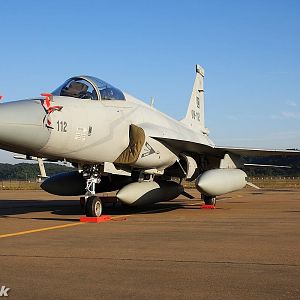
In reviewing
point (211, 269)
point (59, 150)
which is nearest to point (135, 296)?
point (211, 269)

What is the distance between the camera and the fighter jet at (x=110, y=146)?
9.45m

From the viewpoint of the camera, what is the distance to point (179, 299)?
3881 millimetres

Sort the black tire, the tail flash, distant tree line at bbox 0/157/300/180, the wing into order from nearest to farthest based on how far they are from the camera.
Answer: the wing → the black tire → the tail flash → distant tree line at bbox 0/157/300/180

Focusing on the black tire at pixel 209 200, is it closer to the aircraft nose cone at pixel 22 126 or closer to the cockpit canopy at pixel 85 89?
the cockpit canopy at pixel 85 89

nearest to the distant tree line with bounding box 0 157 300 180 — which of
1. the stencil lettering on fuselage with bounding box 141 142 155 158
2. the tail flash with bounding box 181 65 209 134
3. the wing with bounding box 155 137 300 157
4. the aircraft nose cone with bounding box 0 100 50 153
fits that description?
the tail flash with bounding box 181 65 209 134

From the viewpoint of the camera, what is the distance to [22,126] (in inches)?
352

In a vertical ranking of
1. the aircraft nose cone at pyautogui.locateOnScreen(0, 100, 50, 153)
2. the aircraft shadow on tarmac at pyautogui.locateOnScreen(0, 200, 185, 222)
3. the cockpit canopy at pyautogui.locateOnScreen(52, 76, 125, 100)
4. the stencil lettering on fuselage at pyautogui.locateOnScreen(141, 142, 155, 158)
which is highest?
the cockpit canopy at pyautogui.locateOnScreen(52, 76, 125, 100)

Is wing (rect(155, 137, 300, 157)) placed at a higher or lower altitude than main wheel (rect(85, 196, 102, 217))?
higher

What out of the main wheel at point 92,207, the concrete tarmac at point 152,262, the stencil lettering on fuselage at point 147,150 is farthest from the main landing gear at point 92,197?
the concrete tarmac at point 152,262

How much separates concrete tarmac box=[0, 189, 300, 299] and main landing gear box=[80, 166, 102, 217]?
1.56m

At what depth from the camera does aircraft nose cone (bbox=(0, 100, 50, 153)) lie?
Answer: 8.80 m

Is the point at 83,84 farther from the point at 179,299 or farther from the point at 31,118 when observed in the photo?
the point at 179,299

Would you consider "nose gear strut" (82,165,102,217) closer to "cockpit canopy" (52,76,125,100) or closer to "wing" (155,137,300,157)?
"cockpit canopy" (52,76,125,100)

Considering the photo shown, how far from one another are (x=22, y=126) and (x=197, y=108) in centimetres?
1279
